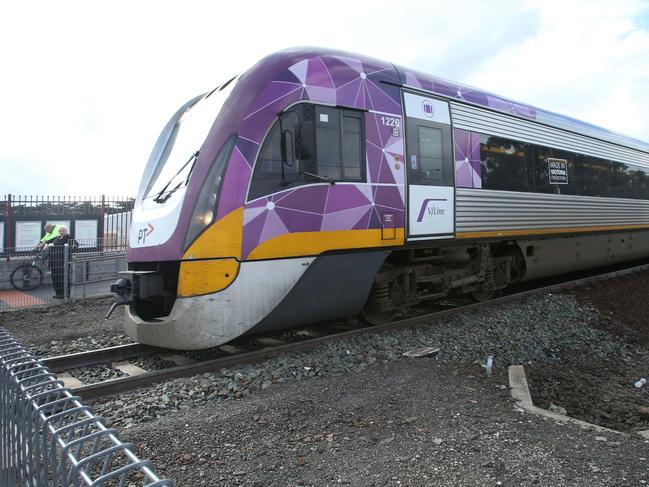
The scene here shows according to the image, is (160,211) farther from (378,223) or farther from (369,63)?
(369,63)

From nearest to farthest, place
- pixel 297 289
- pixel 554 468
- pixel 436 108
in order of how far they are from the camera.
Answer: pixel 554 468, pixel 297 289, pixel 436 108

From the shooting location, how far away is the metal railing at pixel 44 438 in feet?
4.47

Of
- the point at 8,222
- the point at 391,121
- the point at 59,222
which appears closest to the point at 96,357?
the point at 391,121

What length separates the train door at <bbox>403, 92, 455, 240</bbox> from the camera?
5996 millimetres

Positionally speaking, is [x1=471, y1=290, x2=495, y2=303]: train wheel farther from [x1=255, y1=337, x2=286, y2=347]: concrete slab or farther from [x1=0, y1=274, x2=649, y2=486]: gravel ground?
[x1=255, y1=337, x2=286, y2=347]: concrete slab

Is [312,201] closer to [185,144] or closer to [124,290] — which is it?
[185,144]

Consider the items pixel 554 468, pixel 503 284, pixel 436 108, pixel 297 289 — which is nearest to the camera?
pixel 554 468

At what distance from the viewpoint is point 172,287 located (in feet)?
16.0

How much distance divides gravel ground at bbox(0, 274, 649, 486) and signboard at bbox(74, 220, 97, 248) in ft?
27.5

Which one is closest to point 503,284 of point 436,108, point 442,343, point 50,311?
point 442,343

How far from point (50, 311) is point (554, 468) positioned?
869 cm

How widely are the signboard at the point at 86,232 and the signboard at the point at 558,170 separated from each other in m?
12.6

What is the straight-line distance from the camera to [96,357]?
5.18 m

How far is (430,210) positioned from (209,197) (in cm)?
300
